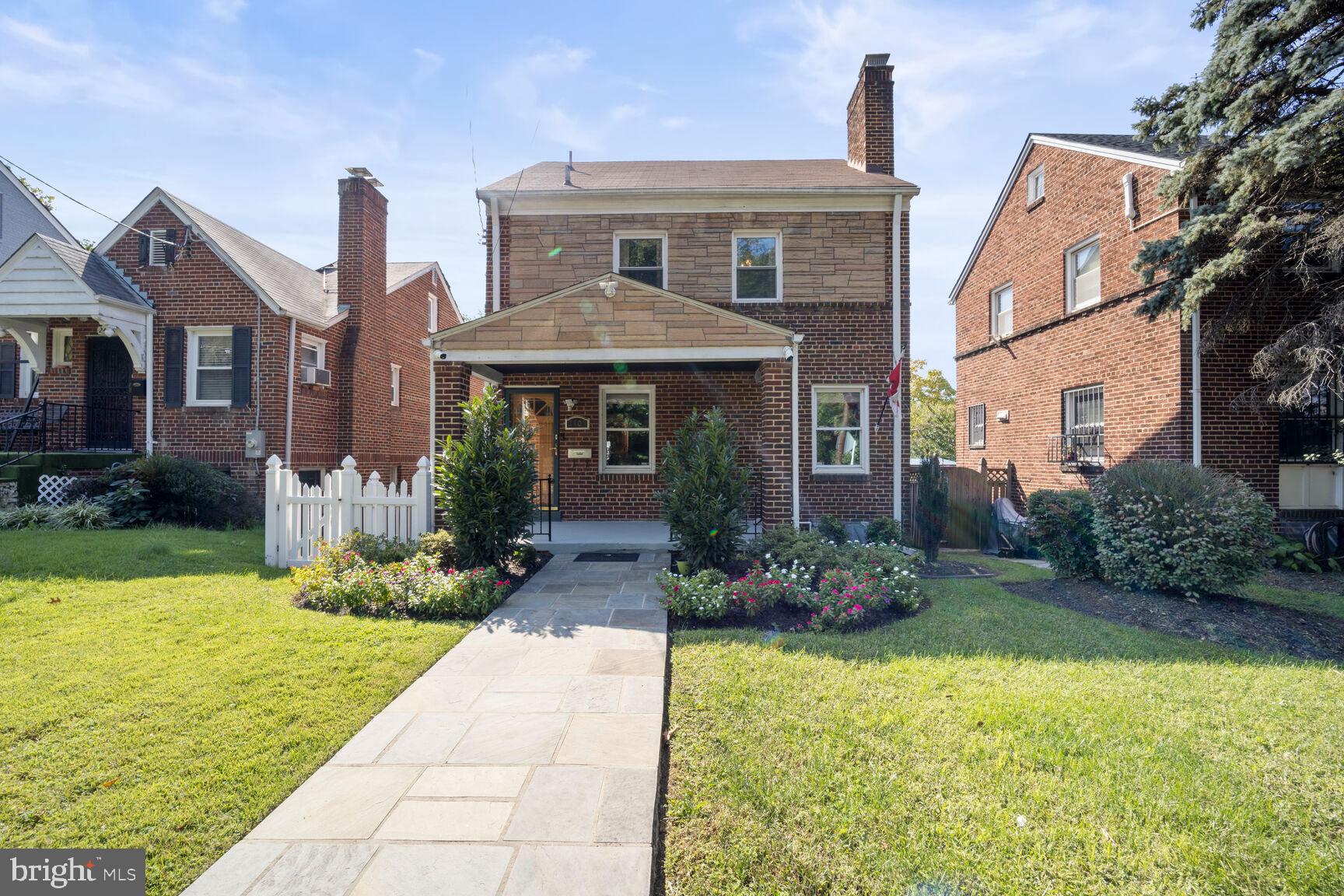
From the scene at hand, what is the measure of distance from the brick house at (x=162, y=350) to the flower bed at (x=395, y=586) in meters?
7.14

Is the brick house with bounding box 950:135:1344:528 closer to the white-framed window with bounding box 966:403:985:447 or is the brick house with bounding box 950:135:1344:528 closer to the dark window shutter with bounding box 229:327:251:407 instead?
the white-framed window with bounding box 966:403:985:447

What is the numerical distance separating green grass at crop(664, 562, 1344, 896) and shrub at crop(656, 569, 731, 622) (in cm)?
76

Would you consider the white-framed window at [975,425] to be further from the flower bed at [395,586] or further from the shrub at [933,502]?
the flower bed at [395,586]

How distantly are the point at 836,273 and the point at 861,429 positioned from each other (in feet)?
9.14

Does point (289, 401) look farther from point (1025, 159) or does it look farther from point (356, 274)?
point (1025, 159)

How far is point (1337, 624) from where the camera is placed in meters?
6.18

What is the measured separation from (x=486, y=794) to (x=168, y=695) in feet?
8.08

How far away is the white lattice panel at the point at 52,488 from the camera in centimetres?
1091

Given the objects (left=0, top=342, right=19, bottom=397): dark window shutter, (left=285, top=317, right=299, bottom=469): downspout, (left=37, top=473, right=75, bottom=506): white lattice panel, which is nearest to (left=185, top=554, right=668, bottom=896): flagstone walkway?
(left=285, top=317, right=299, bottom=469): downspout

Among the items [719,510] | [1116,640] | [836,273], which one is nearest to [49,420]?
[719,510]

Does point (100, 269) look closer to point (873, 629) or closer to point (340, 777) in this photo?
point (340, 777)

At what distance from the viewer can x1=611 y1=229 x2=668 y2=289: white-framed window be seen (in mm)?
11109

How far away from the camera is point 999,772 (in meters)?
3.15

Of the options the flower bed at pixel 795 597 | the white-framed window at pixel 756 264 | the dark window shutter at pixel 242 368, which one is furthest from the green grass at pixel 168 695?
the white-framed window at pixel 756 264
